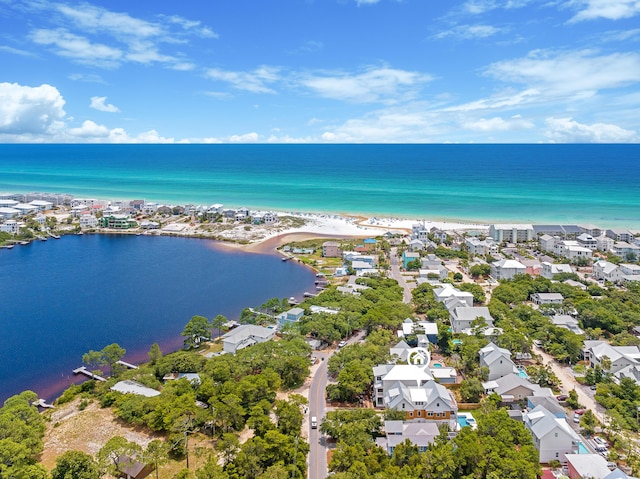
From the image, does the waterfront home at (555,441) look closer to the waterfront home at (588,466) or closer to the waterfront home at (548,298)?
the waterfront home at (588,466)

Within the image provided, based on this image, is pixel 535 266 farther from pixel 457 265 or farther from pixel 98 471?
pixel 98 471

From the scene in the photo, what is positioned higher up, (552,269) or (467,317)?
(552,269)

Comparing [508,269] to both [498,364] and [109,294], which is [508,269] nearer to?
[498,364]

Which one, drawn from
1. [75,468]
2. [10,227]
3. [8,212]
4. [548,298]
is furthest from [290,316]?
[8,212]

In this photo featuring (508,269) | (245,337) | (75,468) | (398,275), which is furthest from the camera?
(398,275)

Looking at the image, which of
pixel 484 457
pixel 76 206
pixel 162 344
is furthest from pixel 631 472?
pixel 76 206

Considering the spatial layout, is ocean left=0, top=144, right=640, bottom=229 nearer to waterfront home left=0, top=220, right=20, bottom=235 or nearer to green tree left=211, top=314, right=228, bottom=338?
waterfront home left=0, top=220, right=20, bottom=235

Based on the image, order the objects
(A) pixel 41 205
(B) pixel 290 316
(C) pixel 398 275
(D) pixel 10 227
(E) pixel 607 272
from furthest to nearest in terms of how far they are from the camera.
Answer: (A) pixel 41 205
(D) pixel 10 227
(C) pixel 398 275
(E) pixel 607 272
(B) pixel 290 316
